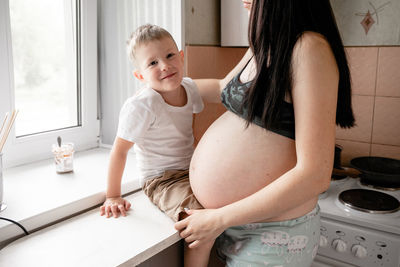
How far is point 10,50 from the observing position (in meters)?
1.31

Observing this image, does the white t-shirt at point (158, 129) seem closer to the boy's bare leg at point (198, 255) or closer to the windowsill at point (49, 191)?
the windowsill at point (49, 191)

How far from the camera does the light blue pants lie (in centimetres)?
97

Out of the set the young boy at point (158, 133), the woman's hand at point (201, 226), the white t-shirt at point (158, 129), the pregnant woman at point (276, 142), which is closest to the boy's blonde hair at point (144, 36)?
the young boy at point (158, 133)

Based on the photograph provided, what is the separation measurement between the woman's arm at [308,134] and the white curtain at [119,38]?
70cm

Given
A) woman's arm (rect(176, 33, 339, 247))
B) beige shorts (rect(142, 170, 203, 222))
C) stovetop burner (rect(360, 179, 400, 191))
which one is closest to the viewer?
woman's arm (rect(176, 33, 339, 247))

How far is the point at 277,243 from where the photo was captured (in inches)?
38.2

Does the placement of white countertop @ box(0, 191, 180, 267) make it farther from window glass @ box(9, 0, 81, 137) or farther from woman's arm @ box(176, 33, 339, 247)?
window glass @ box(9, 0, 81, 137)

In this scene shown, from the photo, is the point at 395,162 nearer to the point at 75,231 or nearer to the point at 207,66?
the point at 207,66

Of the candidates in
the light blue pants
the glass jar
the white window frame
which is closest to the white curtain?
the white window frame

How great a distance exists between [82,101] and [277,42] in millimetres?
1014

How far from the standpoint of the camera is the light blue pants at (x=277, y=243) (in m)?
0.97

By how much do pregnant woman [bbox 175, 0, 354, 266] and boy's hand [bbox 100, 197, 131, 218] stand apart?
8.1 inches

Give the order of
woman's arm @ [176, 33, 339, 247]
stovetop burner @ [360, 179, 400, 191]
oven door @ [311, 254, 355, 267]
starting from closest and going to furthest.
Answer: woman's arm @ [176, 33, 339, 247]
oven door @ [311, 254, 355, 267]
stovetop burner @ [360, 179, 400, 191]

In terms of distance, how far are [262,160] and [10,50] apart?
3.18 ft
